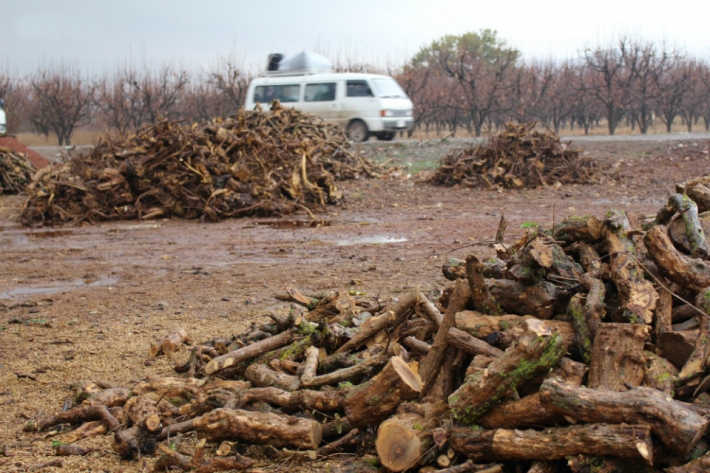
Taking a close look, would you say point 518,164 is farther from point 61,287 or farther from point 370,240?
point 61,287

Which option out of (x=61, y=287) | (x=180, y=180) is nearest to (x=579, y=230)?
(x=61, y=287)

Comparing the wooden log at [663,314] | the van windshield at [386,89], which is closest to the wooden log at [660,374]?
the wooden log at [663,314]

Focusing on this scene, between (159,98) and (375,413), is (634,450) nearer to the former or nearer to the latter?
(375,413)

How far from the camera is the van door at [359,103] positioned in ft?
69.7

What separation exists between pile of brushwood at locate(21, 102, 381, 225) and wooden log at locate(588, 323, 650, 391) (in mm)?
9373

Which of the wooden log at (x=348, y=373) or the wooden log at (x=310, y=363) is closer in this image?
the wooden log at (x=348, y=373)

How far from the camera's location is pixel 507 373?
9.52 ft

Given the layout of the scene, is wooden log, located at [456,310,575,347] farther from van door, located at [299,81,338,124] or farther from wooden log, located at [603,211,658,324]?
van door, located at [299,81,338,124]

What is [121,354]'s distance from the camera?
515 cm

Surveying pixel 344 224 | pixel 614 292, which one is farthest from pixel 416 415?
pixel 344 224

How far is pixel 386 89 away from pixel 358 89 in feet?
2.86

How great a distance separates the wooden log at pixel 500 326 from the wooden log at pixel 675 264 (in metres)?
0.55

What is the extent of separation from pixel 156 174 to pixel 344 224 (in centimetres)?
363

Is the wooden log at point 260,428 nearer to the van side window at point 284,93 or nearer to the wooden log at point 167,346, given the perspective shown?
the wooden log at point 167,346
